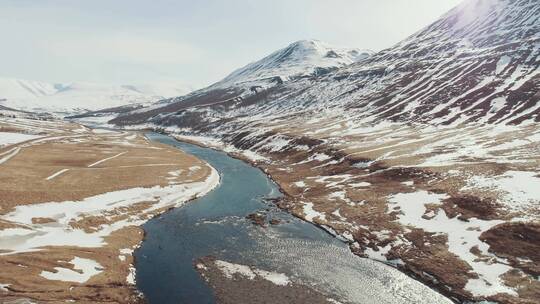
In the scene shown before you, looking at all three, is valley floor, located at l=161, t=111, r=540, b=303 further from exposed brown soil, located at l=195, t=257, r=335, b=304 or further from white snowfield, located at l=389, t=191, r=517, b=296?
exposed brown soil, located at l=195, t=257, r=335, b=304

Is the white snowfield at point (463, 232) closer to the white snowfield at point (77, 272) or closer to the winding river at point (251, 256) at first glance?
the winding river at point (251, 256)

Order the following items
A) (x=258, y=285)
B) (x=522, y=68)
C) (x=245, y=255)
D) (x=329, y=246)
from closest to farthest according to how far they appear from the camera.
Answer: (x=258, y=285), (x=245, y=255), (x=329, y=246), (x=522, y=68)

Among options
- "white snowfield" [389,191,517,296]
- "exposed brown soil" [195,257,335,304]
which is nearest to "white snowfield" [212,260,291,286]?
"exposed brown soil" [195,257,335,304]

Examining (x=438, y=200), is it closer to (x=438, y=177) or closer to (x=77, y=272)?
(x=438, y=177)

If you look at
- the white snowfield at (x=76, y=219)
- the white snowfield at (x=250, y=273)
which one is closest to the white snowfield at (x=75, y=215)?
the white snowfield at (x=76, y=219)

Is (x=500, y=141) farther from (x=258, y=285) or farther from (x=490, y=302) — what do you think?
(x=258, y=285)

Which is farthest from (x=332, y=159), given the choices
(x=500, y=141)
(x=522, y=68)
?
(x=522, y=68)
